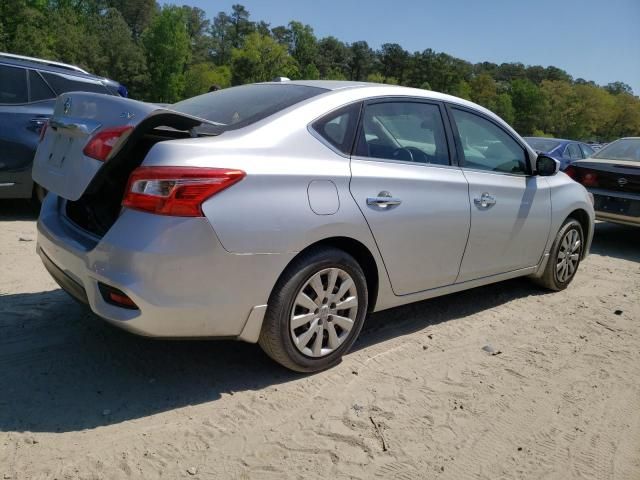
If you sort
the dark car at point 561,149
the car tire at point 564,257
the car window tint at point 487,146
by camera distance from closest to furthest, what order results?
1. the car window tint at point 487,146
2. the car tire at point 564,257
3. the dark car at point 561,149

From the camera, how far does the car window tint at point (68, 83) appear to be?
6.55 metres

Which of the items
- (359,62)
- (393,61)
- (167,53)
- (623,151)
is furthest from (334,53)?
(623,151)

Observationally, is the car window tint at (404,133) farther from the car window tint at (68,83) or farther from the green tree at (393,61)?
the green tree at (393,61)

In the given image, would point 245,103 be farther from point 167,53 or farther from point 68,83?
point 167,53

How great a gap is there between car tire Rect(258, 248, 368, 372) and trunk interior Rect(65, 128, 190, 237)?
959 mm

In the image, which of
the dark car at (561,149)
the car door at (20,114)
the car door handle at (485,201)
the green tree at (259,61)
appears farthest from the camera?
the green tree at (259,61)

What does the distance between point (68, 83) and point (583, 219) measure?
5.85m

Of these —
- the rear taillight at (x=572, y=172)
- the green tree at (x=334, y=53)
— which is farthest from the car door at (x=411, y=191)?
the green tree at (x=334, y=53)

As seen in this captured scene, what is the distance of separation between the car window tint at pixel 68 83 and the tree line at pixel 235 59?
45.0 metres

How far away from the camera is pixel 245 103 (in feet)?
11.1

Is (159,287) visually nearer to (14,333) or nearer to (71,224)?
(71,224)

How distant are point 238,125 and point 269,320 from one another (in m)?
1.04

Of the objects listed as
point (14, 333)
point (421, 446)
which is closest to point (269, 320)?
point (421, 446)

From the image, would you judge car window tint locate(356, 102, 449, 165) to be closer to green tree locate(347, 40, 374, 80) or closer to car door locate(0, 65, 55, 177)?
car door locate(0, 65, 55, 177)
